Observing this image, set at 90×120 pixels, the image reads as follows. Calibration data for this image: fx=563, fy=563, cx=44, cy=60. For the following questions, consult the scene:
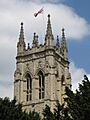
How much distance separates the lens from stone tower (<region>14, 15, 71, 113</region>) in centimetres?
8762

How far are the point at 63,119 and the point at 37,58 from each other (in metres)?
50.1

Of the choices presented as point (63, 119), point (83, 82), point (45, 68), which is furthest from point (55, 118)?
point (45, 68)

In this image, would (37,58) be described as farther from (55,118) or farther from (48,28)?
(55,118)

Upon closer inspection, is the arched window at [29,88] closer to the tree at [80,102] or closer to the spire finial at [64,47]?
the spire finial at [64,47]

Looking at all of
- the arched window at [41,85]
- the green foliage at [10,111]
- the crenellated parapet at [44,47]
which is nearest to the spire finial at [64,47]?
the crenellated parapet at [44,47]

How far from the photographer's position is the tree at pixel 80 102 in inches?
1612

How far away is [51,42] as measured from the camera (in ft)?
295

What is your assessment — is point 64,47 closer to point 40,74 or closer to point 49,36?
point 49,36

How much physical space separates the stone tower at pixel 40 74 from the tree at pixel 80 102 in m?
43.3

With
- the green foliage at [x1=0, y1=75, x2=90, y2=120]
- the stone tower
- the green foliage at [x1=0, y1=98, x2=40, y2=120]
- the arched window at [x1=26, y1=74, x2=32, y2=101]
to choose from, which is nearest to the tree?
the green foliage at [x1=0, y1=75, x2=90, y2=120]

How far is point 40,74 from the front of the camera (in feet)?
295

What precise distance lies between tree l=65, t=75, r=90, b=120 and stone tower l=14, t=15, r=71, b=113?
43.3 meters

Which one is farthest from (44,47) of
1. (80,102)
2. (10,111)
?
(80,102)

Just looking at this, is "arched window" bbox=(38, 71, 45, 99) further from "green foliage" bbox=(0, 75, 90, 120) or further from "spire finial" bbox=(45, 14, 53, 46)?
"green foliage" bbox=(0, 75, 90, 120)
